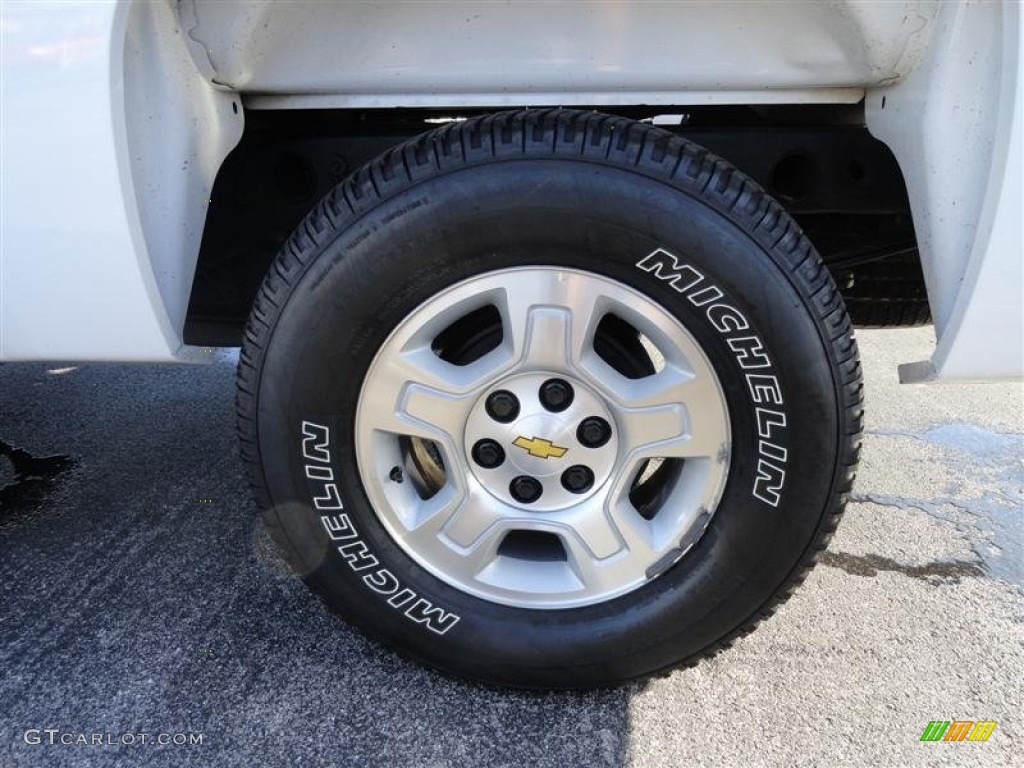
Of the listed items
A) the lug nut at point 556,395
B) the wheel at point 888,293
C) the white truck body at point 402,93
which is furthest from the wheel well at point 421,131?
the lug nut at point 556,395

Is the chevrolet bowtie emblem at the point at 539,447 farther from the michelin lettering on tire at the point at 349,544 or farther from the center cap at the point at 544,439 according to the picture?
the michelin lettering on tire at the point at 349,544

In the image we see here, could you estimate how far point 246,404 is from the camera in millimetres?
1529

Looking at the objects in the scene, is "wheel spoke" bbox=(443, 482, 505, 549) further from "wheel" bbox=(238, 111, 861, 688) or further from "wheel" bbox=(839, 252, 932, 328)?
"wheel" bbox=(839, 252, 932, 328)

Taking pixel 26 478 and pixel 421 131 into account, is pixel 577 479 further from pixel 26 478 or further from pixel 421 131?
pixel 26 478

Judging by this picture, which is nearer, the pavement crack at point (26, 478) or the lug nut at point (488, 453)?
the lug nut at point (488, 453)

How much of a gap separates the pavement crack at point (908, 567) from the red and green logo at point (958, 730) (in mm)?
501

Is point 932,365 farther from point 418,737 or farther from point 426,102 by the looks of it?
point 418,737

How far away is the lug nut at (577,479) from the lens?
1.57m

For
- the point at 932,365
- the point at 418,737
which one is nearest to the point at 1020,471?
the point at 932,365

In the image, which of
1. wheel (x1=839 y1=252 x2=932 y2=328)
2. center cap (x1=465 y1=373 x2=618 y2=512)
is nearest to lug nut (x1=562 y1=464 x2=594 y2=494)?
center cap (x1=465 y1=373 x2=618 y2=512)

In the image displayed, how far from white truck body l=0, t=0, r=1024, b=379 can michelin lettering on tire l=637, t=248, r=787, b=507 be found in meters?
0.32

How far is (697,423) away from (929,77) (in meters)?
0.77

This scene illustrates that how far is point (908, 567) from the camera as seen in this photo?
2107 millimetres

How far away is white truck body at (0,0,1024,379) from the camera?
1.29 m
